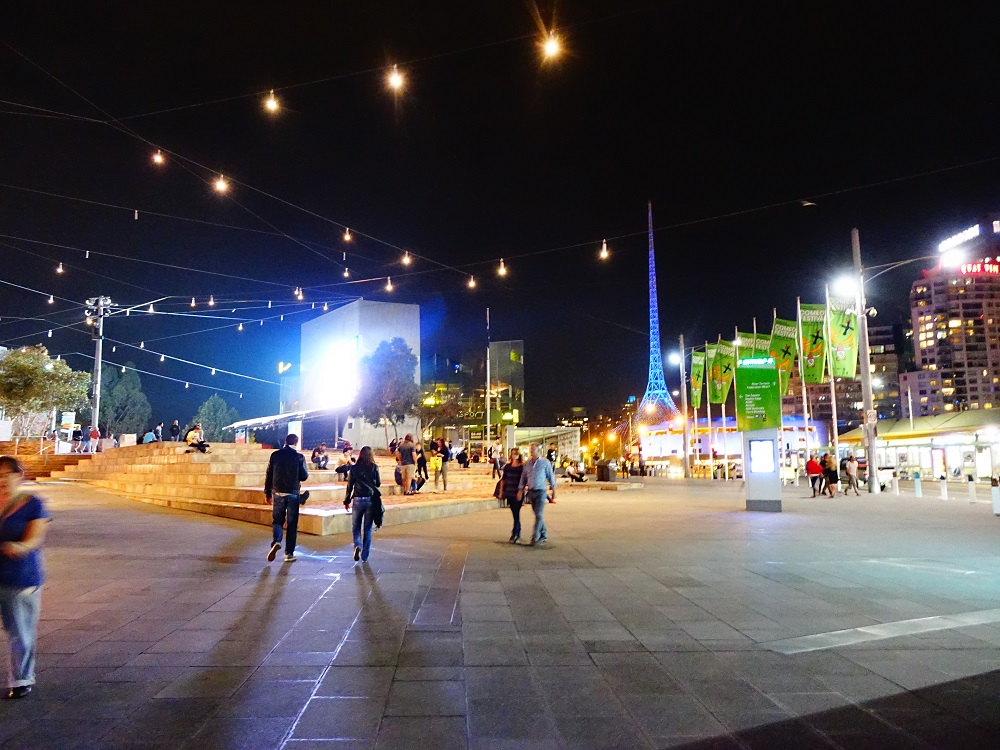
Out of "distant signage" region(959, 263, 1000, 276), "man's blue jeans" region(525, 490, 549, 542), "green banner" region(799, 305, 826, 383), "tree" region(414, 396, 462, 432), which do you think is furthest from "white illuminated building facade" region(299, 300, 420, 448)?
"man's blue jeans" region(525, 490, 549, 542)

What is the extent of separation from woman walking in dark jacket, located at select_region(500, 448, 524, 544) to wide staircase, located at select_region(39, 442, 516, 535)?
3.41 m

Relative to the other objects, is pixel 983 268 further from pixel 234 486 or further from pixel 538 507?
pixel 234 486

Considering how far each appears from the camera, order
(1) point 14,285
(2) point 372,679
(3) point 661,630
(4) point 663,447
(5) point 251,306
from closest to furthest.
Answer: (2) point 372,679 < (3) point 661,630 < (1) point 14,285 < (5) point 251,306 < (4) point 663,447

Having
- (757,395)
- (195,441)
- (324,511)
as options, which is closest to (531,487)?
(324,511)

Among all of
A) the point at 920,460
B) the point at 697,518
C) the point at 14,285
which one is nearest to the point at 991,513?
the point at 697,518

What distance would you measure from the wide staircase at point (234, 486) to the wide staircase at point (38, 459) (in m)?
0.72

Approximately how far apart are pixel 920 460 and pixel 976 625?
4053 cm

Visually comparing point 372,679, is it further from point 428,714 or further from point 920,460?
point 920,460

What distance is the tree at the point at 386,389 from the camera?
51.1 m

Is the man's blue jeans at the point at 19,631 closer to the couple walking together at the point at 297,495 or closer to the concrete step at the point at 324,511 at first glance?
the couple walking together at the point at 297,495

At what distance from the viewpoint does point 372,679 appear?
183 inches

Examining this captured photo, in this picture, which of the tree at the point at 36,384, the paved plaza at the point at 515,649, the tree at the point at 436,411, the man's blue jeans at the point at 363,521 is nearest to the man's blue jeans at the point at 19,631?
the paved plaza at the point at 515,649

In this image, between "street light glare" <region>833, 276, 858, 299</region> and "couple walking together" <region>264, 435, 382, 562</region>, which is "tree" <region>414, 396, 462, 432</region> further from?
"couple walking together" <region>264, 435, 382, 562</region>

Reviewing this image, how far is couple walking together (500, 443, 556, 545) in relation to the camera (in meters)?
11.5
